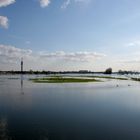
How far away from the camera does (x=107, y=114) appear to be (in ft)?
79.9

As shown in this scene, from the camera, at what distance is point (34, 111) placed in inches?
1000

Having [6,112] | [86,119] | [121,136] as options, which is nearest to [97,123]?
[86,119]

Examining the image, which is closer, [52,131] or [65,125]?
[52,131]

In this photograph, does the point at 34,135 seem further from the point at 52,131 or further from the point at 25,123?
the point at 25,123

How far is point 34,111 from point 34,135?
9079mm

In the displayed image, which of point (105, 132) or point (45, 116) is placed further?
point (45, 116)

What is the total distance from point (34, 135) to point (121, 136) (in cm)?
587

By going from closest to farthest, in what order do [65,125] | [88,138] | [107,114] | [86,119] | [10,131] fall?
[88,138]
[10,131]
[65,125]
[86,119]
[107,114]

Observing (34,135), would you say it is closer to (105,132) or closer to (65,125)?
(65,125)

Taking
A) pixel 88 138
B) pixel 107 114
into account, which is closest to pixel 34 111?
pixel 107 114

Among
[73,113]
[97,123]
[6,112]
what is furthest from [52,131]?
[6,112]

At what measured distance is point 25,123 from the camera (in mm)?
19703

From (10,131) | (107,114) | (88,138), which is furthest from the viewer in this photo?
(107,114)

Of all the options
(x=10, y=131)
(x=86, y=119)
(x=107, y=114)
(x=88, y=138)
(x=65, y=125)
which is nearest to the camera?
(x=88, y=138)
